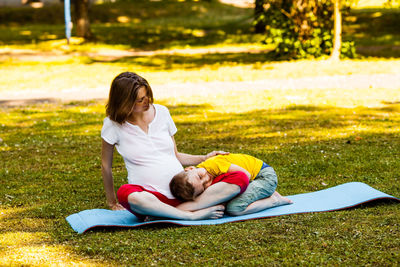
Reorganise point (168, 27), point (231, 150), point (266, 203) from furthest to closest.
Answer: point (168, 27) → point (231, 150) → point (266, 203)

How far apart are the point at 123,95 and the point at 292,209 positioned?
6.33ft

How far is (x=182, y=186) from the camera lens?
5320 millimetres

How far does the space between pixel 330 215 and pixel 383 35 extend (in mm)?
23668

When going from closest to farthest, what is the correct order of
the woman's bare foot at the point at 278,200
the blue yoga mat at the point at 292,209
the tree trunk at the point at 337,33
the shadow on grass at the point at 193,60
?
the blue yoga mat at the point at 292,209 < the woman's bare foot at the point at 278,200 < the tree trunk at the point at 337,33 < the shadow on grass at the point at 193,60

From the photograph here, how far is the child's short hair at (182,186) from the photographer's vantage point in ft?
17.4

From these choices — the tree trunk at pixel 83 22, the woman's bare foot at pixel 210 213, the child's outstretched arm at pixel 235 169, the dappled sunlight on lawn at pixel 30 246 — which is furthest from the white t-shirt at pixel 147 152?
the tree trunk at pixel 83 22

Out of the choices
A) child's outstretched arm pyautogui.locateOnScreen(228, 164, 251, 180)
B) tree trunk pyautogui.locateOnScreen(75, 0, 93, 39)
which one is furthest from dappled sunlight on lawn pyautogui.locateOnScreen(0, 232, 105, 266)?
tree trunk pyautogui.locateOnScreen(75, 0, 93, 39)

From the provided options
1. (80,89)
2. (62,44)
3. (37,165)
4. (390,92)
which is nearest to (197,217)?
(37,165)

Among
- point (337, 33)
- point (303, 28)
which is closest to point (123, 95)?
point (337, 33)

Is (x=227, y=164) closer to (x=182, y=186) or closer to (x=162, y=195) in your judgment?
(x=182, y=186)

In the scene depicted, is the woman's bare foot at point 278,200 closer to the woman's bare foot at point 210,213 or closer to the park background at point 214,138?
the park background at point 214,138

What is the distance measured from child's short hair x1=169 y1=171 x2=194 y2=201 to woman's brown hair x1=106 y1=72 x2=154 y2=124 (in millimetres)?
766

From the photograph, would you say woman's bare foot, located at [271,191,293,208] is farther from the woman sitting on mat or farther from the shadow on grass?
the shadow on grass

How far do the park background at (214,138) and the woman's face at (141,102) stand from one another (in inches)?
45.5
